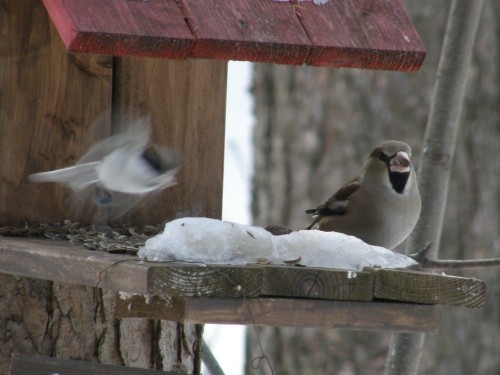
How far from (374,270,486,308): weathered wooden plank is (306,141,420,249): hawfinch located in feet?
3.56

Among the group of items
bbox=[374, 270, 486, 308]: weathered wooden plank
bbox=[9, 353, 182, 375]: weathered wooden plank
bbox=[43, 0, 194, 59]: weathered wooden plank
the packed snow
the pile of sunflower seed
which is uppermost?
bbox=[43, 0, 194, 59]: weathered wooden plank

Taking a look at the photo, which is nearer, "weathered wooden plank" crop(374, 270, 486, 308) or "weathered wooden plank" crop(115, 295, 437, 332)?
"weathered wooden plank" crop(115, 295, 437, 332)

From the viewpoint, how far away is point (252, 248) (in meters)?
2.48

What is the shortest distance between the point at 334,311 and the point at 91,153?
980 mm

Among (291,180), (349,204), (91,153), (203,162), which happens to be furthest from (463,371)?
(91,153)

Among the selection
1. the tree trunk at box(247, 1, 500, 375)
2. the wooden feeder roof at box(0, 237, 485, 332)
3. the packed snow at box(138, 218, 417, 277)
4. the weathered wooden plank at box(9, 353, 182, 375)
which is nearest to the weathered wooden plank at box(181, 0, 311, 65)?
the packed snow at box(138, 218, 417, 277)

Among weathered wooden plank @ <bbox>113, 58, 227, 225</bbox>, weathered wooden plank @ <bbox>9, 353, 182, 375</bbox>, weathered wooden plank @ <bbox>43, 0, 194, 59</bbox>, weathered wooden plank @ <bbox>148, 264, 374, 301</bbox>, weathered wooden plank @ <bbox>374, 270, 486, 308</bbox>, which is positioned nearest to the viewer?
weathered wooden plank @ <bbox>148, 264, 374, 301</bbox>

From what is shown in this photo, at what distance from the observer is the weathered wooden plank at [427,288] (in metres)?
2.49

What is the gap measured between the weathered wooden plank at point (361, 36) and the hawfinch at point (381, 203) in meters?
0.79

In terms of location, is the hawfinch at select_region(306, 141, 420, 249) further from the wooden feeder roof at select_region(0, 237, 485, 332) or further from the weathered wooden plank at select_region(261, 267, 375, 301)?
the weathered wooden plank at select_region(261, 267, 375, 301)

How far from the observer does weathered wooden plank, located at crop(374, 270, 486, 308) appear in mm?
2488

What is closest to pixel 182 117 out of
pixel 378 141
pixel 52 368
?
pixel 52 368

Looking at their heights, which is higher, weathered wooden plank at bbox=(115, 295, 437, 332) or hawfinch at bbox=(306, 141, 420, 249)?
hawfinch at bbox=(306, 141, 420, 249)

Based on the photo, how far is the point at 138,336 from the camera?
9.84 feet
